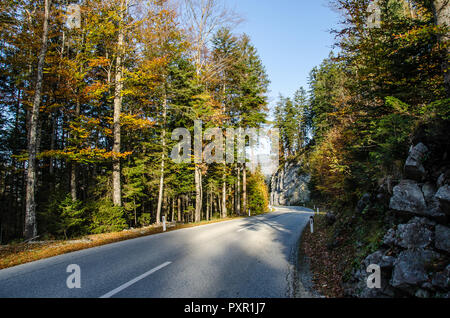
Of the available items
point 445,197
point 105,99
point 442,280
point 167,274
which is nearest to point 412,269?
point 442,280

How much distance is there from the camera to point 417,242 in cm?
359

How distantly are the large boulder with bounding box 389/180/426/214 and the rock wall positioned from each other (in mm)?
39327

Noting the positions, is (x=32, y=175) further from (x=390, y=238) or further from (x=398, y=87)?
(x=398, y=87)

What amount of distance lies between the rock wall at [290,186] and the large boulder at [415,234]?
3986 cm

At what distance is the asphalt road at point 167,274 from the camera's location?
13.3 ft

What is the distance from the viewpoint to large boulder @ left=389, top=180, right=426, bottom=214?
3.98 metres

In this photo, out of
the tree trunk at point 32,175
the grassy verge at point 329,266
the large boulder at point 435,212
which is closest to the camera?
the large boulder at point 435,212

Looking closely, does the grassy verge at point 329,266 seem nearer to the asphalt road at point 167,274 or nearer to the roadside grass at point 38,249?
the asphalt road at point 167,274

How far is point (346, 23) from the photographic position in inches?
334

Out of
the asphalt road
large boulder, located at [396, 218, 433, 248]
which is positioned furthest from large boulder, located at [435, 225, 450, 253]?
the asphalt road

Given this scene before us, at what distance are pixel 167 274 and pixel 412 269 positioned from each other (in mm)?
4728

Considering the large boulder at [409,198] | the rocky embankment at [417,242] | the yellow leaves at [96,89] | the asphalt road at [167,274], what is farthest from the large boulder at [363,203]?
the yellow leaves at [96,89]

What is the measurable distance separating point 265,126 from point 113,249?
20.7 meters

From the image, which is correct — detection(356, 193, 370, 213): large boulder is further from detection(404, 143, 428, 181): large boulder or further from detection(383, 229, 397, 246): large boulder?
detection(383, 229, 397, 246): large boulder
